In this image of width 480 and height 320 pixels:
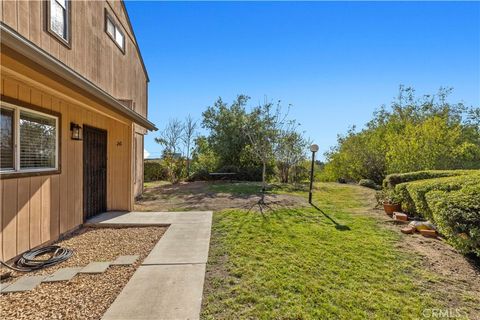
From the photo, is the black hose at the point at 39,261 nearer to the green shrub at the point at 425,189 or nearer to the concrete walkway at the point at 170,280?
the concrete walkway at the point at 170,280

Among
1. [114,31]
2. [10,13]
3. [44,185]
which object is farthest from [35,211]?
[114,31]

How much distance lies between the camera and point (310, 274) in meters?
3.25

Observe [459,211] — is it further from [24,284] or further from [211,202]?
[211,202]

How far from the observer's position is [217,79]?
45.6 ft

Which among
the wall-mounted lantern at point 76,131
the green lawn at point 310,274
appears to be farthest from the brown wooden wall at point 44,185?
the green lawn at point 310,274

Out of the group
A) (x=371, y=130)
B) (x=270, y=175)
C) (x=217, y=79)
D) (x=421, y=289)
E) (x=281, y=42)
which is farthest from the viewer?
(x=371, y=130)

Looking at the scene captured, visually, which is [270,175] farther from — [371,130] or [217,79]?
[371,130]

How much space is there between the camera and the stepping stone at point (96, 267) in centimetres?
338

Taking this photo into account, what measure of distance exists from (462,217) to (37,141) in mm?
6657

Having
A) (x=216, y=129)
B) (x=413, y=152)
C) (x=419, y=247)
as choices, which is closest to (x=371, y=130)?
(x=413, y=152)

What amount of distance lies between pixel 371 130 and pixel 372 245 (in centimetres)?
1577

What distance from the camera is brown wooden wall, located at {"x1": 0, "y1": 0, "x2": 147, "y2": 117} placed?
147 inches

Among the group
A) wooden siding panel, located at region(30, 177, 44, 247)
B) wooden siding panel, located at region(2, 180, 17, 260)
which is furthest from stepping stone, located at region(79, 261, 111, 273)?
wooden siding panel, located at region(30, 177, 44, 247)

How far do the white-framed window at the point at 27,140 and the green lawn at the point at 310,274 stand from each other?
3.13m
